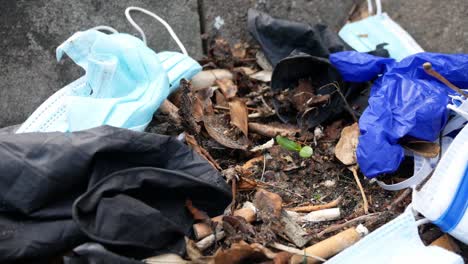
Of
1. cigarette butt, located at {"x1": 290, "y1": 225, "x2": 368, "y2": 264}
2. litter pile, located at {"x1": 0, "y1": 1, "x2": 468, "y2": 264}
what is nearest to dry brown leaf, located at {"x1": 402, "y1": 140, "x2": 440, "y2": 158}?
litter pile, located at {"x1": 0, "y1": 1, "x2": 468, "y2": 264}

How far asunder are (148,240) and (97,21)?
1.01 m

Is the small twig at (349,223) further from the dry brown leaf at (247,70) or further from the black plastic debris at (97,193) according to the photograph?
the dry brown leaf at (247,70)

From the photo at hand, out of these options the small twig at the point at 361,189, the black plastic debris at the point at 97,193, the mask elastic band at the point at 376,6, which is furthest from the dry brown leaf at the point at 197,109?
the mask elastic band at the point at 376,6

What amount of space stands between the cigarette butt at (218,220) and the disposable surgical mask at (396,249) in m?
0.27

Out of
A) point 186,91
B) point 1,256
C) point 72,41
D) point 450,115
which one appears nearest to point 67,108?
point 72,41

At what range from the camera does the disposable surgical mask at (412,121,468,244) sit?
140cm

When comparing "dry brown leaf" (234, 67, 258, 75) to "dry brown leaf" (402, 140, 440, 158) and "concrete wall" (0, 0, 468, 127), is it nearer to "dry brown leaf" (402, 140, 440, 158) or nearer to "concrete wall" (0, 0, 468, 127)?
"concrete wall" (0, 0, 468, 127)

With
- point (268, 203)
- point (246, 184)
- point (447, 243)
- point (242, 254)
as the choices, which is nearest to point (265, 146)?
point (246, 184)

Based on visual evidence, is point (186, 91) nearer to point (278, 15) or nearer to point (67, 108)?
point (67, 108)

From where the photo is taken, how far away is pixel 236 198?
1.58 m

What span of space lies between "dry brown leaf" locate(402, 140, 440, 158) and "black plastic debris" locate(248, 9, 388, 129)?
0.95 ft

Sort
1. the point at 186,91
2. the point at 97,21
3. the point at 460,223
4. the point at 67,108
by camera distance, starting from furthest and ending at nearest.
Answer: the point at 97,21 → the point at 186,91 → the point at 67,108 → the point at 460,223

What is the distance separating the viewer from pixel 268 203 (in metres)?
1.47

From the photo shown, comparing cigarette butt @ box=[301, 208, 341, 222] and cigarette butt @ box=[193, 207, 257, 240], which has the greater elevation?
cigarette butt @ box=[193, 207, 257, 240]
